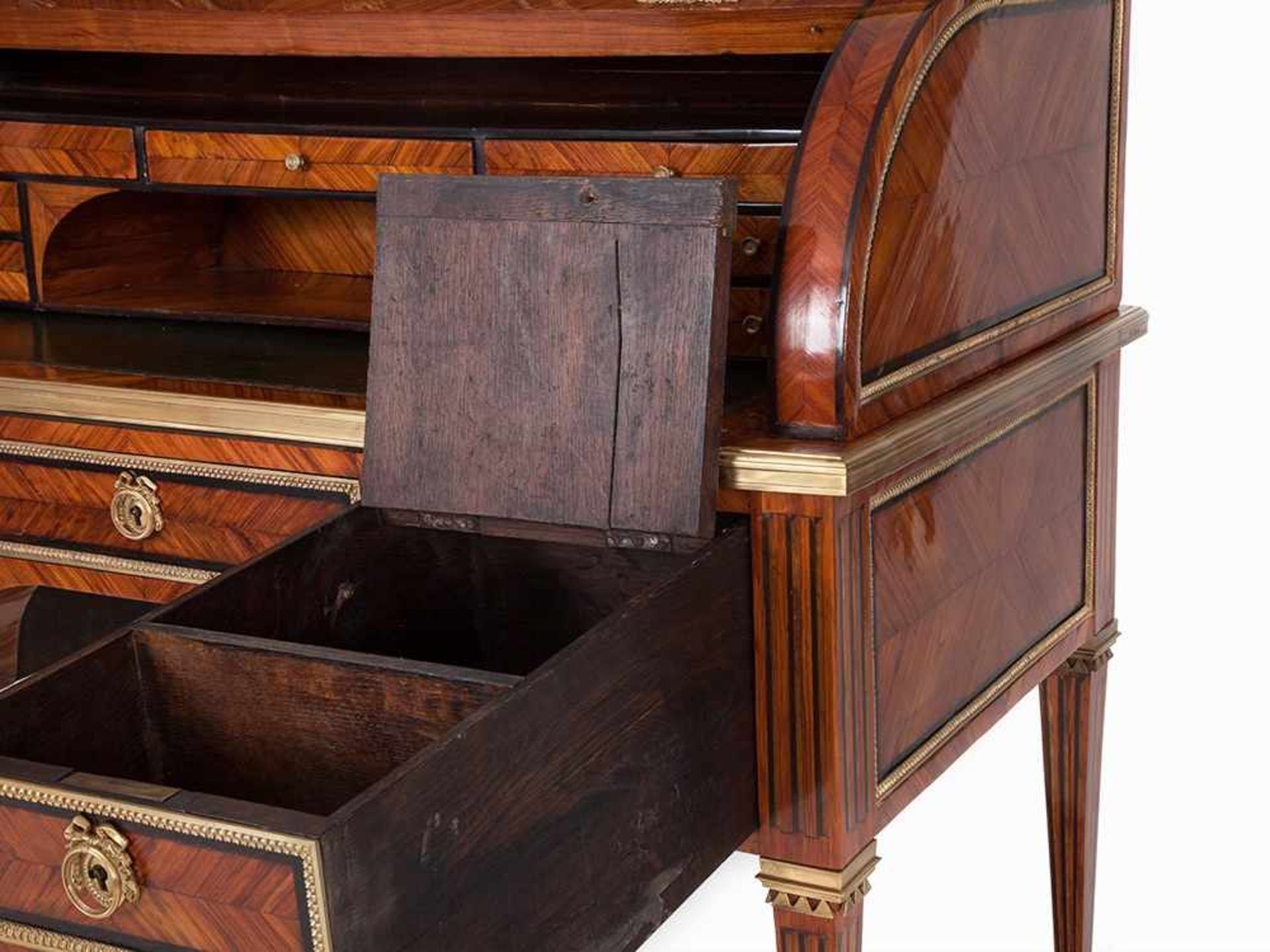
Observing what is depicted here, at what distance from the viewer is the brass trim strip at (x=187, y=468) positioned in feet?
6.94

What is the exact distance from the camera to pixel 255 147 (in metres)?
2.38

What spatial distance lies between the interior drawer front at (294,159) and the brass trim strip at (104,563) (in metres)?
0.47

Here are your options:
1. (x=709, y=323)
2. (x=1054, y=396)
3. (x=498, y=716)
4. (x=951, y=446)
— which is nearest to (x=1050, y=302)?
(x=1054, y=396)

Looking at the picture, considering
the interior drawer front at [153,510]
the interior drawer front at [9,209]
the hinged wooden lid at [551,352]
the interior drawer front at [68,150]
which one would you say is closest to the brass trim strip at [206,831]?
the hinged wooden lid at [551,352]

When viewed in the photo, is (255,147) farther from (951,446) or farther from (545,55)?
(951,446)

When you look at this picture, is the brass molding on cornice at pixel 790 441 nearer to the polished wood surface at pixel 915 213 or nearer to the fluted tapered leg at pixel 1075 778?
the polished wood surface at pixel 915 213

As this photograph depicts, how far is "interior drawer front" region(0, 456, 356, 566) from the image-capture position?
216 centimetres

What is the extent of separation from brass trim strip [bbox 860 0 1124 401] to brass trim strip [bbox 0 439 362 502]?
0.54 metres

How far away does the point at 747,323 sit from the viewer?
7.37 feet

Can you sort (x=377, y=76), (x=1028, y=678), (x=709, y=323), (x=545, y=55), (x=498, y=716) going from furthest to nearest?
(x=377, y=76) → (x=1028, y=678) → (x=545, y=55) → (x=709, y=323) → (x=498, y=716)

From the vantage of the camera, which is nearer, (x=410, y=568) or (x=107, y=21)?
(x=410, y=568)

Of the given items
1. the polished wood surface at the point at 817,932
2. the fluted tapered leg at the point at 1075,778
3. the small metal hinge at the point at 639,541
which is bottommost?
the polished wood surface at the point at 817,932

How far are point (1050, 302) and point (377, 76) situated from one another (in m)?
0.87

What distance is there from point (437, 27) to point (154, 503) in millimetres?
604
